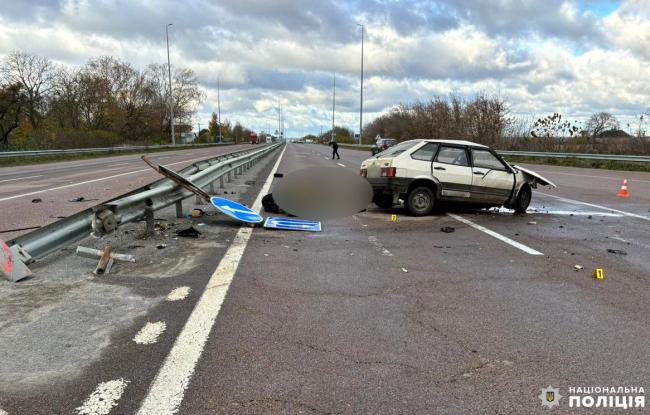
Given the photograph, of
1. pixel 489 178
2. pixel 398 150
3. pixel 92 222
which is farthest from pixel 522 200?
pixel 92 222

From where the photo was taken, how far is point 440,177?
947cm

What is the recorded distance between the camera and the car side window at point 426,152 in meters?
9.52

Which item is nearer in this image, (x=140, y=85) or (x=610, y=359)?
(x=610, y=359)

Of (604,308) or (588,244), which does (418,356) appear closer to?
(604,308)

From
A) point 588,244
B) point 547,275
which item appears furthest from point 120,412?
point 588,244

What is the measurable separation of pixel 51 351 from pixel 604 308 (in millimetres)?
4671

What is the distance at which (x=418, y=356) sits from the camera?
338 cm

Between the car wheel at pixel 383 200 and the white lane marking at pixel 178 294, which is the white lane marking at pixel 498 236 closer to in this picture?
the car wheel at pixel 383 200

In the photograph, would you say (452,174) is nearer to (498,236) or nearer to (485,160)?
(485,160)

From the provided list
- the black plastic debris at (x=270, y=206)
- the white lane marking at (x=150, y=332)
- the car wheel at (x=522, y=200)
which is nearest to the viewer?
the white lane marking at (x=150, y=332)

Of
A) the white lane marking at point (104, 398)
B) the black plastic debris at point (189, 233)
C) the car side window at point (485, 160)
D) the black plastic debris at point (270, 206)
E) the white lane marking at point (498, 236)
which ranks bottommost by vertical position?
the white lane marking at point (104, 398)

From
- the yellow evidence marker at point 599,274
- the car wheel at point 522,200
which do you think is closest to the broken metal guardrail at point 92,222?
the yellow evidence marker at point 599,274

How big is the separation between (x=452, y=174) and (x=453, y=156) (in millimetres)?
430

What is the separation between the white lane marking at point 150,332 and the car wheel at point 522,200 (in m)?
8.28
